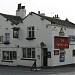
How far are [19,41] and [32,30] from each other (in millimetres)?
2832

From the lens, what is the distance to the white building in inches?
1353

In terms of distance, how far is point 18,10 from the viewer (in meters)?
44.3

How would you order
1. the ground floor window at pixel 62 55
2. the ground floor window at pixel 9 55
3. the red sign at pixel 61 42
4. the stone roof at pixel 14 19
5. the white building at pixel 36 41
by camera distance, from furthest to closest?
the stone roof at pixel 14 19 < the ground floor window at pixel 9 55 < the ground floor window at pixel 62 55 < the red sign at pixel 61 42 < the white building at pixel 36 41

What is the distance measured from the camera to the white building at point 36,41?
34.4m

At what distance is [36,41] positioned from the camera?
35594 mm

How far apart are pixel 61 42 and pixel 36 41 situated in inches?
133

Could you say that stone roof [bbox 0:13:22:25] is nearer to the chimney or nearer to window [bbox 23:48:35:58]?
the chimney

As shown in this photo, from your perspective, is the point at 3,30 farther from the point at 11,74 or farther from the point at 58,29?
the point at 11,74

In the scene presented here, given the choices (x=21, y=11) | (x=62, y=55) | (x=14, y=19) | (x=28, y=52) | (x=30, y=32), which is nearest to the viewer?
(x=62, y=55)

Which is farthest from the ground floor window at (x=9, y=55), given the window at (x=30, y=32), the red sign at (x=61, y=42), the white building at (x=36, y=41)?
the red sign at (x=61, y=42)

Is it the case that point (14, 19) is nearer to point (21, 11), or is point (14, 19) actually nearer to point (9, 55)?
point (21, 11)

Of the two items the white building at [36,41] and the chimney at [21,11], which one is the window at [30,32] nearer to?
the white building at [36,41]

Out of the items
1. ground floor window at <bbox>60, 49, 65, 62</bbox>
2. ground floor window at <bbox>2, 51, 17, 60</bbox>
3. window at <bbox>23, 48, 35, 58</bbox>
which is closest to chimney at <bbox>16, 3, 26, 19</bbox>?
ground floor window at <bbox>2, 51, 17, 60</bbox>

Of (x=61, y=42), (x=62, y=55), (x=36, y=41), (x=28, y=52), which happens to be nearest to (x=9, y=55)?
(x=28, y=52)
